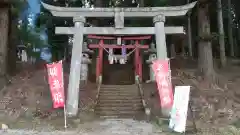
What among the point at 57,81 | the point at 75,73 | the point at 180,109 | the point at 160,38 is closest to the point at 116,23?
the point at 160,38

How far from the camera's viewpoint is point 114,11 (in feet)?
44.3

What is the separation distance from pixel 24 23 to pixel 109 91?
2241 cm

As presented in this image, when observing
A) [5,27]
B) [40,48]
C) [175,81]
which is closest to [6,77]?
[5,27]

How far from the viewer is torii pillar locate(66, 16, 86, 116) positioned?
1223cm

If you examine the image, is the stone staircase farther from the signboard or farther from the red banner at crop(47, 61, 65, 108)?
the signboard

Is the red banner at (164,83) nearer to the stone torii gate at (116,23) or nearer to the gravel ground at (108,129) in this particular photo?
the gravel ground at (108,129)

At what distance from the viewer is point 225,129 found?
32.4 ft

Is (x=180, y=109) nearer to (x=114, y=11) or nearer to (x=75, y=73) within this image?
(x=75, y=73)

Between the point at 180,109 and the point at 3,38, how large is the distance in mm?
9995

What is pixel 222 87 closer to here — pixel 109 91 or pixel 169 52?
pixel 109 91

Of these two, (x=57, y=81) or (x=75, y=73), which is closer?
(x=57, y=81)

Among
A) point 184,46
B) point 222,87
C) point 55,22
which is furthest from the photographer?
point 184,46

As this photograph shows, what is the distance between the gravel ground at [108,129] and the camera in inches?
368

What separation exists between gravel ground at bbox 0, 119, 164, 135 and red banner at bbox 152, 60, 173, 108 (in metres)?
1.17
